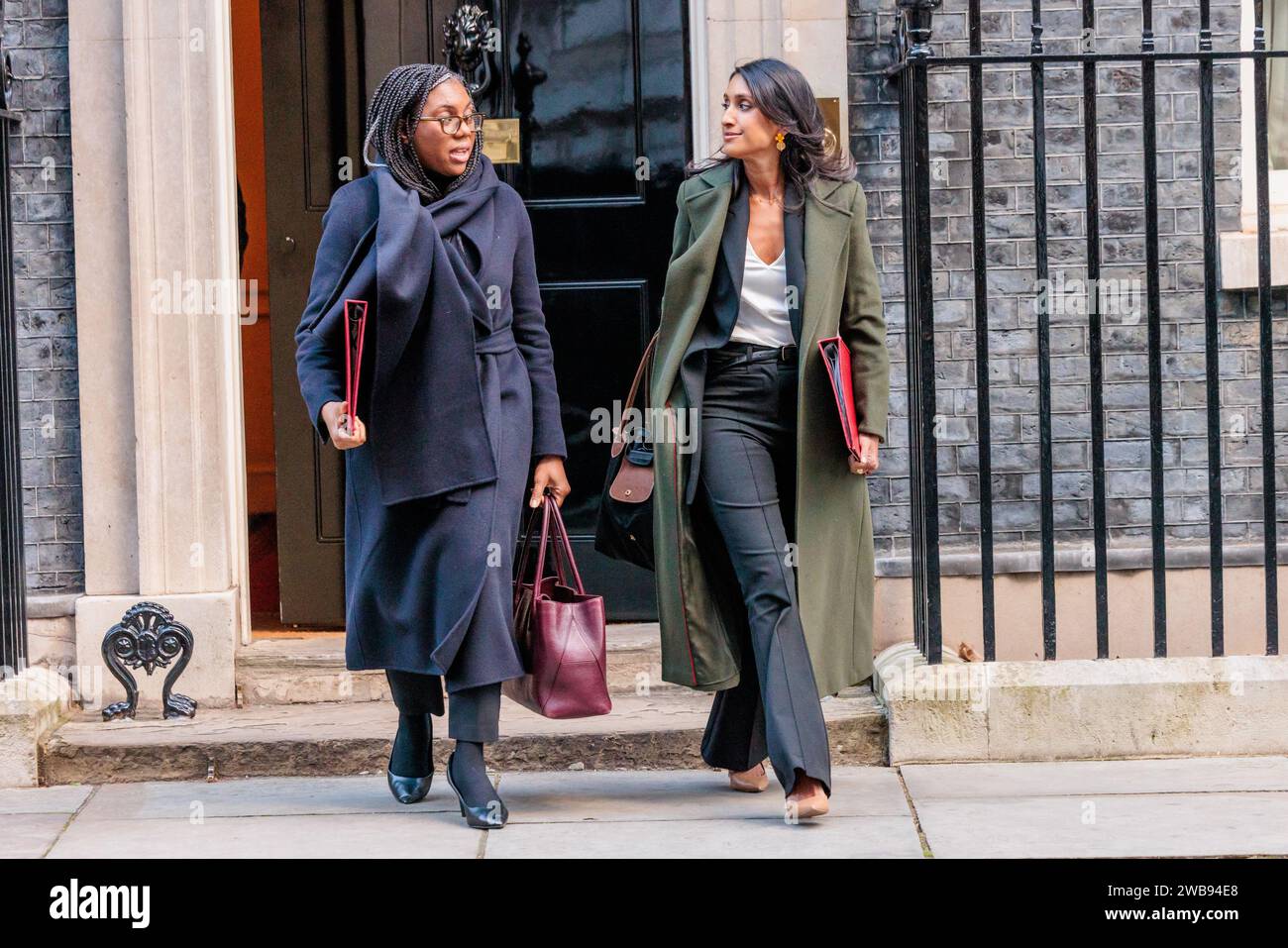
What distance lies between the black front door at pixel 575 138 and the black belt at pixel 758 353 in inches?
62.6

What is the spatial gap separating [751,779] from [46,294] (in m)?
2.94

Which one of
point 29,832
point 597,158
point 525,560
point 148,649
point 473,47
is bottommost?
point 29,832

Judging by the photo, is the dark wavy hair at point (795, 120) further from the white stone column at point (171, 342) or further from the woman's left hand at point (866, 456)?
the white stone column at point (171, 342)

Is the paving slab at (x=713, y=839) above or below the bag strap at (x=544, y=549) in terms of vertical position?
below

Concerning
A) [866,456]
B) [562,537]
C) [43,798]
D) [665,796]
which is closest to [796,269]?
[866,456]

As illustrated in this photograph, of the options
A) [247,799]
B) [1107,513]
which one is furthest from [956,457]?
[247,799]

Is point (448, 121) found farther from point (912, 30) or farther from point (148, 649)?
point (148, 649)

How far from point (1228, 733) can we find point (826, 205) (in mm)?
2095

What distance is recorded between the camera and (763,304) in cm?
468

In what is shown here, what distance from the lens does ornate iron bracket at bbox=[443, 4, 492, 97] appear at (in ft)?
20.3

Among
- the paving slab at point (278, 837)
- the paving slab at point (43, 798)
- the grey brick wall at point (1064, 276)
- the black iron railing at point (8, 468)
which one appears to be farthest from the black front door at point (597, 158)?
the paving slab at point (43, 798)

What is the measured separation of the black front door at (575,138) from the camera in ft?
20.4

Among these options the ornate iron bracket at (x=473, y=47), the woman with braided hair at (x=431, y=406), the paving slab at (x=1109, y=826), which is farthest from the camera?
the ornate iron bracket at (x=473, y=47)

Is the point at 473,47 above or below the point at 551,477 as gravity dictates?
above
